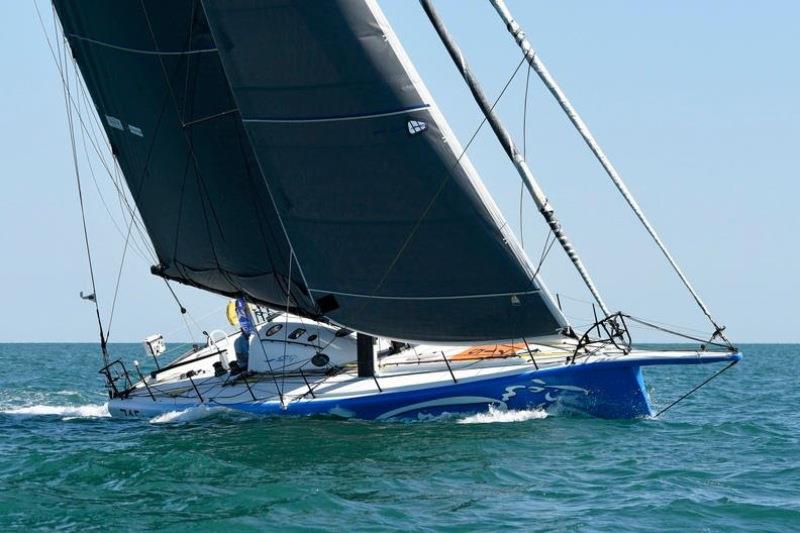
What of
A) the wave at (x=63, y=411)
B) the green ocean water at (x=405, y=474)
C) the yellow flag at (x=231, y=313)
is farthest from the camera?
the yellow flag at (x=231, y=313)

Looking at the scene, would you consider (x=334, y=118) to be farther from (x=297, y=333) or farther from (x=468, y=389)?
(x=297, y=333)

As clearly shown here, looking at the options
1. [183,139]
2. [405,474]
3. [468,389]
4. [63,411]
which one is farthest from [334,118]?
[63,411]

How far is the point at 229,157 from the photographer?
24875 millimetres

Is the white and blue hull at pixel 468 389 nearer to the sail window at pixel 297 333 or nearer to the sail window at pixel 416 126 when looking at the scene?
the sail window at pixel 297 333

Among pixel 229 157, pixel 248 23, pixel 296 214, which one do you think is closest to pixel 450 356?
pixel 296 214

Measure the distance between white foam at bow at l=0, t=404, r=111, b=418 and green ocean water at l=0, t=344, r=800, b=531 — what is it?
6.10ft

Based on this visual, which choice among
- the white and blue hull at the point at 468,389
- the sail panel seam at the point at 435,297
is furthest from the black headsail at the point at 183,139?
the white and blue hull at the point at 468,389

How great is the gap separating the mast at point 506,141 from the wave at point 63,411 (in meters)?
11.5

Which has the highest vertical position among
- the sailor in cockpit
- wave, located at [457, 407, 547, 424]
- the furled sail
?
the furled sail

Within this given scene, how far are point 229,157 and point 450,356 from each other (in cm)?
615

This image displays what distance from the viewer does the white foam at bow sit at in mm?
27266

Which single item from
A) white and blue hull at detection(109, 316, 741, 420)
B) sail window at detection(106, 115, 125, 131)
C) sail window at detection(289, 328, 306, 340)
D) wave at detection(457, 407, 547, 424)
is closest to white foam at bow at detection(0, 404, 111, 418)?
white and blue hull at detection(109, 316, 741, 420)

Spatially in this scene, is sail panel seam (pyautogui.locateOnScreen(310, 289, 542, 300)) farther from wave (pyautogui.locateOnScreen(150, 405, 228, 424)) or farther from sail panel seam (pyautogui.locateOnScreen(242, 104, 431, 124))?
sail panel seam (pyautogui.locateOnScreen(242, 104, 431, 124))

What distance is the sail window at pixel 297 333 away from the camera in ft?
85.9
